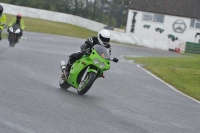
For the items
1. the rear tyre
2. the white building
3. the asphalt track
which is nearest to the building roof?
the white building

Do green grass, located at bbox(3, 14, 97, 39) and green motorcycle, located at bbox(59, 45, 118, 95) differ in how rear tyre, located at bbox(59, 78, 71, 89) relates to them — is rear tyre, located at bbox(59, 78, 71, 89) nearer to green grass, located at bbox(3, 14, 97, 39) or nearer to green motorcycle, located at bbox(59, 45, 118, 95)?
green motorcycle, located at bbox(59, 45, 118, 95)

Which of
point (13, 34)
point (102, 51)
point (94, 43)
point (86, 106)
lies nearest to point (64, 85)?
point (94, 43)

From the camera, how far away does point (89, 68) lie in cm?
1398

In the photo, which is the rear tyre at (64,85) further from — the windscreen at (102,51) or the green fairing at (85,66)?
the windscreen at (102,51)

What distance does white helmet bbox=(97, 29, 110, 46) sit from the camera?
14352 mm

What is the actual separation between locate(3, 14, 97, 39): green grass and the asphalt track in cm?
3694

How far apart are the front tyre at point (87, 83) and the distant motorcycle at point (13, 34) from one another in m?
14.8

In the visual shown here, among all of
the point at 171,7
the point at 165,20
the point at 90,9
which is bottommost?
the point at 165,20

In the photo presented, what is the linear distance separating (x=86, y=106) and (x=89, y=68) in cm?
183

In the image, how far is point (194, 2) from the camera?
237 ft

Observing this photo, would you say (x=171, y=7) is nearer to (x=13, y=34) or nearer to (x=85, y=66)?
(x=13, y=34)

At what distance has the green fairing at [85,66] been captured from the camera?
14.0 m

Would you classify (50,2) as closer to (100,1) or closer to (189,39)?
(100,1)

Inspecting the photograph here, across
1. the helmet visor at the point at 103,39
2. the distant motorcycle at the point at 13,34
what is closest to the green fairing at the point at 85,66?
the helmet visor at the point at 103,39
